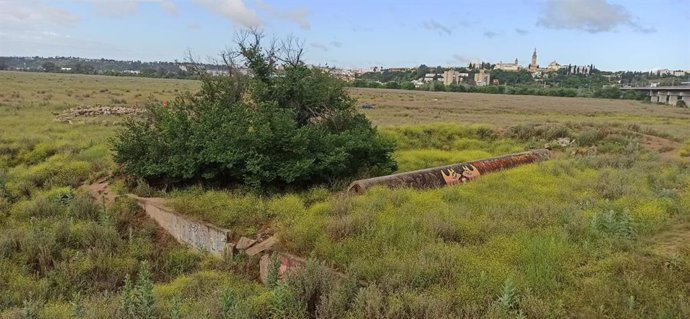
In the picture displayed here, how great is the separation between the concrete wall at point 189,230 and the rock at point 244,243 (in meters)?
0.17

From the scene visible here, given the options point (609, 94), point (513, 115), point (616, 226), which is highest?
point (616, 226)

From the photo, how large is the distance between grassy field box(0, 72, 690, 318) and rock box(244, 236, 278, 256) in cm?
23

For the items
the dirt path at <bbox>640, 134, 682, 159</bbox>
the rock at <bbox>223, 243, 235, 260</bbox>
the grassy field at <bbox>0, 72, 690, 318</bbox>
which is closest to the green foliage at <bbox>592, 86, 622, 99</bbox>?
the dirt path at <bbox>640, 134, 682, 159</bbox>

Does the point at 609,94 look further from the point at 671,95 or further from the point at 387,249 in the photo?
the point at 387,249

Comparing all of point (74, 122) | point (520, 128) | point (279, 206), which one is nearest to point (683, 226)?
point (279, 206)

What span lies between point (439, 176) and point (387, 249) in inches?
199

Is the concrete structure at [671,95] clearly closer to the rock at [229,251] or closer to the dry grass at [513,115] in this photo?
the dry grass at [513,115]

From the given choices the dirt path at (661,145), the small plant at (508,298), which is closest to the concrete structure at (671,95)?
the dirt path at (661,145)

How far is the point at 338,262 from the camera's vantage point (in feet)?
24.1

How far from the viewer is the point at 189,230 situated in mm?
10086

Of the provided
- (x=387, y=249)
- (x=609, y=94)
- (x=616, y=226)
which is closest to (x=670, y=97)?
(x=609, y=94)

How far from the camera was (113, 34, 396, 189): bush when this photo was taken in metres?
11.6

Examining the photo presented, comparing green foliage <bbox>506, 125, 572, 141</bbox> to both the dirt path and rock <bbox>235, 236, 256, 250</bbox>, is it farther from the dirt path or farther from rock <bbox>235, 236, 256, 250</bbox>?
rock <bbox>235, 236, 256, 250</bbox>

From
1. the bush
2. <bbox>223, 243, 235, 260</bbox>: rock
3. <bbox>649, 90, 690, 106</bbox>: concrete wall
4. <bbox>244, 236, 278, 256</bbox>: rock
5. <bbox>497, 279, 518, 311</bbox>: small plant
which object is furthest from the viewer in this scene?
<bbox>649, 90, 690, 106</bbox>: concrete wall
